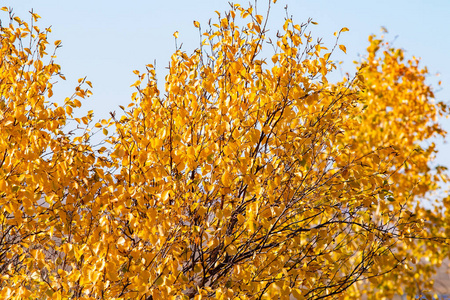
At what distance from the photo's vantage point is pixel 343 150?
141 inches

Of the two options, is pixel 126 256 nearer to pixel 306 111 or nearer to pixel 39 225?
pixel 39 225

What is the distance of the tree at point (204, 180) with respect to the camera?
9.94 feet

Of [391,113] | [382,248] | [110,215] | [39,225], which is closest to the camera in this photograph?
[110,215]

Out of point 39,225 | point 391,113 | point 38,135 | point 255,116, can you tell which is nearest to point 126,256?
point 39,225

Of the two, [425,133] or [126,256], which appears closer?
[126,256]

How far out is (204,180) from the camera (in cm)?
329

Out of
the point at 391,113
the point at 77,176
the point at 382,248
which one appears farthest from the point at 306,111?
the point at 391,113

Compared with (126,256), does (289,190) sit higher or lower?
higher

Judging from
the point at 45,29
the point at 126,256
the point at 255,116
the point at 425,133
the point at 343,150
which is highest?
the point at 425,133

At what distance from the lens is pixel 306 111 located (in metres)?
3.68

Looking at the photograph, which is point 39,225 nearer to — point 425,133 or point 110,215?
point 110,215

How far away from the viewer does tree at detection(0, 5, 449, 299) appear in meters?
3.03

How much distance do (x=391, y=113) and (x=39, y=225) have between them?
658cm

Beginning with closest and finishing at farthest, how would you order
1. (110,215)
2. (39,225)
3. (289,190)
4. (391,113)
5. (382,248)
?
(110,215), (289,190), (39,225), (382,248), (391,113)
